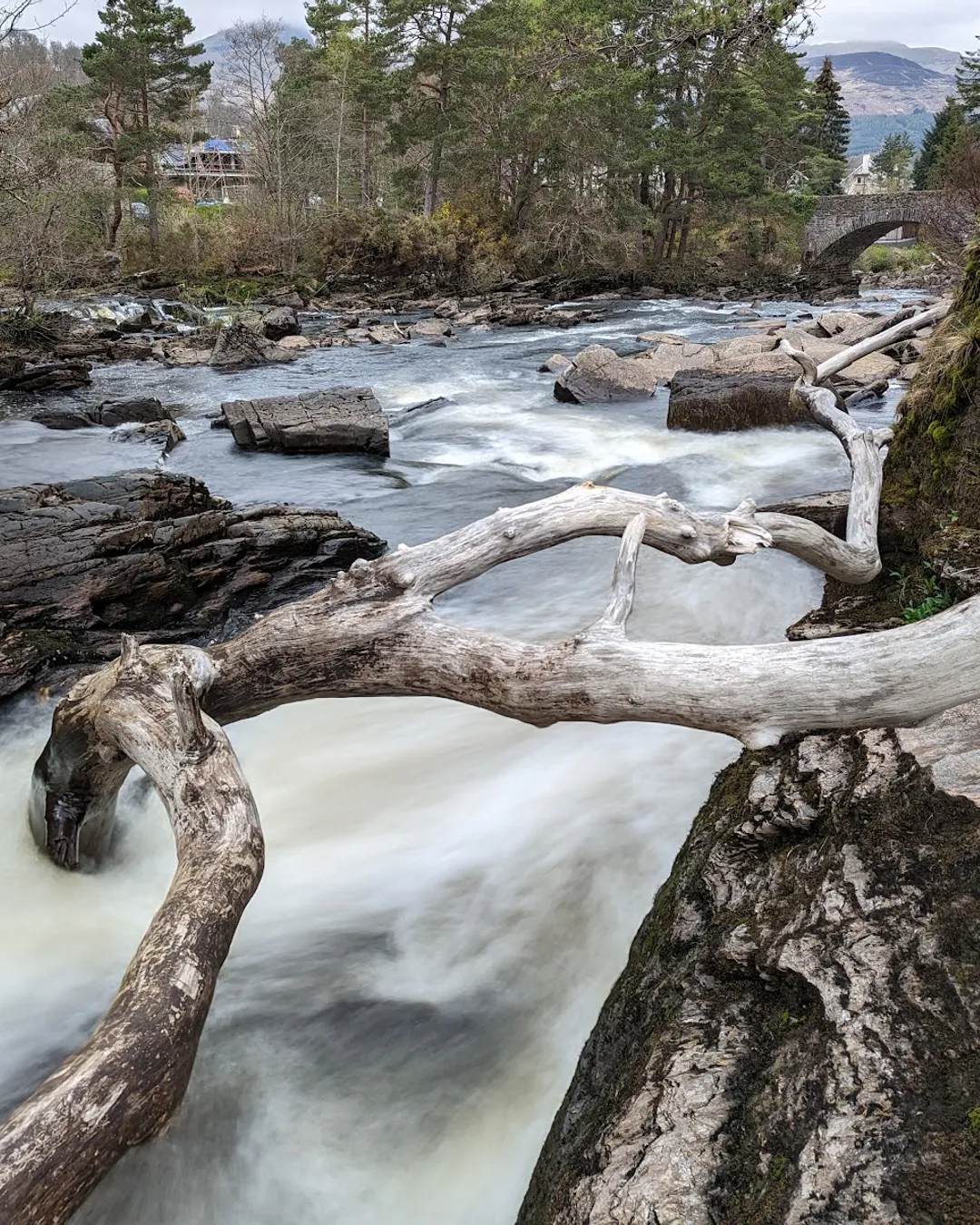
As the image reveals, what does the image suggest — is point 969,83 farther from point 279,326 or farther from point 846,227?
point 279,326

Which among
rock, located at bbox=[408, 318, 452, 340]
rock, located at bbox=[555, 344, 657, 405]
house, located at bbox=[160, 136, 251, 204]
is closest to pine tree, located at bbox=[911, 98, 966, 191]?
house, located at bbox=[160, 136, 251, 204]

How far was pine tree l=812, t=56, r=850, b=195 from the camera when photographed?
52062mm

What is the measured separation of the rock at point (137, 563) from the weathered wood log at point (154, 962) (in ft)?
7.15

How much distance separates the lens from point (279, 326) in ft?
67.0

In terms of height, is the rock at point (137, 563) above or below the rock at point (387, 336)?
below

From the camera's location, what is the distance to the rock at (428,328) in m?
21.6

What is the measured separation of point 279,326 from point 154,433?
389 inches

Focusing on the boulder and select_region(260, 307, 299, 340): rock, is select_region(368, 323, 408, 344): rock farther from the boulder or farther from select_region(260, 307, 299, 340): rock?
the boulder

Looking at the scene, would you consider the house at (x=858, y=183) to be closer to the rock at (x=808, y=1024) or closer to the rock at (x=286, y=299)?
the rock at (x=286, y=299)

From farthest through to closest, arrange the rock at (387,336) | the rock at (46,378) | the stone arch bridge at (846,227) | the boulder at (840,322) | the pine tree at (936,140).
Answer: the pine tree at (936,140) < the stone arch bridge at (846,227) < the rock at (387,336) < the boulder at (840,322) < the rock at (46,378)

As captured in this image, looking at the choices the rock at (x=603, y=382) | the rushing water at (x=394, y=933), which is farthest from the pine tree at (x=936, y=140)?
the rushing water at (x=394, y=933)

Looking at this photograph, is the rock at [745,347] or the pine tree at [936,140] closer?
the rock at [745,347]

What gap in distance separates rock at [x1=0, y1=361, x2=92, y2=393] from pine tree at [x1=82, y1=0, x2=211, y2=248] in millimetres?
18825

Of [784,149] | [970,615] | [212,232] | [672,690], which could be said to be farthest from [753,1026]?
[784,149]
